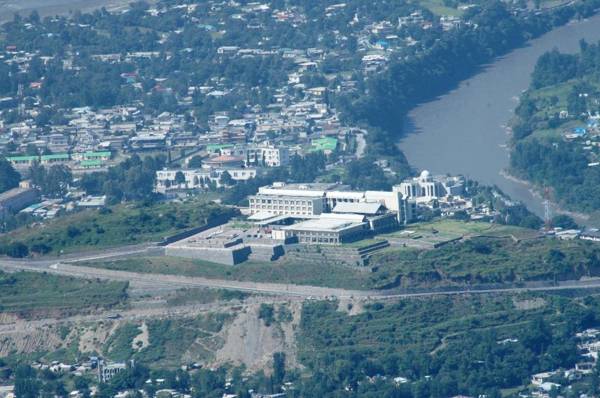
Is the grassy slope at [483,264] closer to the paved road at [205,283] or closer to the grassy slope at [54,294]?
the paved road at [205,283]

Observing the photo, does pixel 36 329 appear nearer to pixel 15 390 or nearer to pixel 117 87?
pixel 15 390

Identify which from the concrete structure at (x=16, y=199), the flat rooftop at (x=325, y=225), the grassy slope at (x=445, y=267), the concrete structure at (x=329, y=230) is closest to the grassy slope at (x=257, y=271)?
the grassy slope at (x=445, y=267)

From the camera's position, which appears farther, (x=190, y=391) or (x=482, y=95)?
(x=482, y=95)

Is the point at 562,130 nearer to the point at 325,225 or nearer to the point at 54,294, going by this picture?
the point at 325,225

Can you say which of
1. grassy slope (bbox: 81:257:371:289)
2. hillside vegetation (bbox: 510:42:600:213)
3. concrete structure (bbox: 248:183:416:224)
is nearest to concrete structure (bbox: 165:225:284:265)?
grassy slope (bbox: 81:257:371:289)

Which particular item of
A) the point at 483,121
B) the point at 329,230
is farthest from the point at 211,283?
the point at 483,121

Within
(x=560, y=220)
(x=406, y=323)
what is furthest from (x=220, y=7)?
(x=406, y=323)
